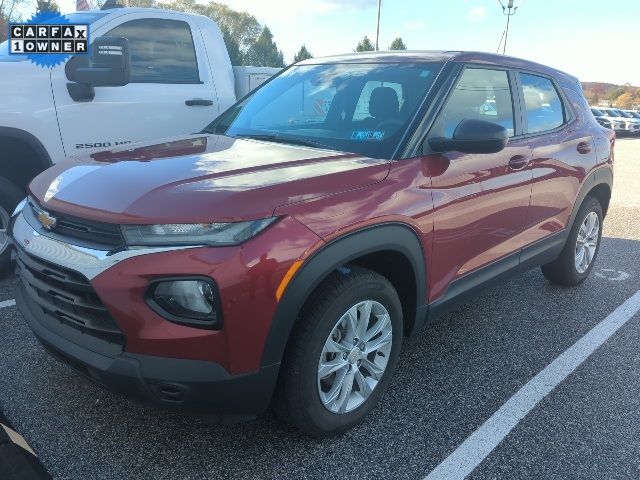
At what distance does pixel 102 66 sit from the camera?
4.05 m

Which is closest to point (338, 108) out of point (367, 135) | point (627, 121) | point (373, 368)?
point (367, 135)

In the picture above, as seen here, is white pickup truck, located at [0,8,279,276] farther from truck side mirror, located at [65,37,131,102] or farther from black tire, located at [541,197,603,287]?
black tire, located at [541,197,603,287]

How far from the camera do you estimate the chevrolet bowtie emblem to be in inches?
87.7

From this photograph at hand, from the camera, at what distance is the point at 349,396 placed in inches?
100

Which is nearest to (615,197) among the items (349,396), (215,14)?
(349,396)

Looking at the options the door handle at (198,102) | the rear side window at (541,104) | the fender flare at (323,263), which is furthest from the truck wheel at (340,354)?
the door handle at (198,102)

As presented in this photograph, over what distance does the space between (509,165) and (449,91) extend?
65 cm

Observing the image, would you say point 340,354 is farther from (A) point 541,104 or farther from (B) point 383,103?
(A) point 541,104

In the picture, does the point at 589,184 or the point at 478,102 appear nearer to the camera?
the point at 478,102

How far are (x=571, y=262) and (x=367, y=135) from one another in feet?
8.32

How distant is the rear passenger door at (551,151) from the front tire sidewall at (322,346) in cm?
146

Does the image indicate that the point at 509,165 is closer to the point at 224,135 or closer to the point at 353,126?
the point at 353,126

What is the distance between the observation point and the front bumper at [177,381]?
1987 millimetres

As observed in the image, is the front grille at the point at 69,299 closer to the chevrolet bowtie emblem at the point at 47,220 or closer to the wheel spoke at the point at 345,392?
the chevrolet bowtie emblem at the point at 47,220
